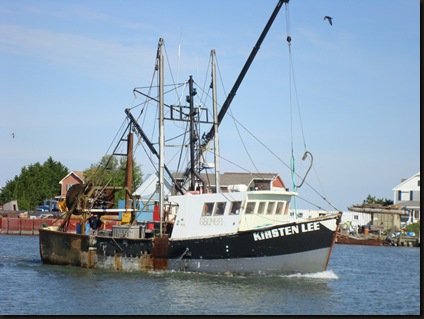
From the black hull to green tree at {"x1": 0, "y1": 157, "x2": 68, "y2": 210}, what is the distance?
211 ft

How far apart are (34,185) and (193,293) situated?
73508mm

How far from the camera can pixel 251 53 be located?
5159cm

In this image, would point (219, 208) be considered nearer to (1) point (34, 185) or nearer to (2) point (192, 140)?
(2) point (192, 140)

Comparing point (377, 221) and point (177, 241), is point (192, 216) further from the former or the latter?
point (377, 221)

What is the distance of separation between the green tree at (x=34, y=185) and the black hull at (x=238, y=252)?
211 feet

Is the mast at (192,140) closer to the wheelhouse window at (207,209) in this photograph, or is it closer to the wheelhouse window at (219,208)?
the wheelhouse window at (207,209)

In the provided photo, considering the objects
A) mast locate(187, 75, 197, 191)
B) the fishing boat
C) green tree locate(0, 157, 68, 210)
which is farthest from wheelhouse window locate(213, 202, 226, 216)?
green tree locate(0, 157, 68, 210)

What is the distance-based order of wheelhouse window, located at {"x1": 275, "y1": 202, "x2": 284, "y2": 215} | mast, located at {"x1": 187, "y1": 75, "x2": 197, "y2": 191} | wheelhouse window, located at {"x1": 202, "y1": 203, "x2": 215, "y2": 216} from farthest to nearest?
mast, located at {"x1": 187, "y1": 75, "x2": 197, "y2": 191}, wheelhouse window, located at {"x1": 275, "y1": 202, "x2": 284, "y2": 215}, wheelhouse window, located at {"x1": 202, "y1": 203, "x2": 215, "y2": 216}

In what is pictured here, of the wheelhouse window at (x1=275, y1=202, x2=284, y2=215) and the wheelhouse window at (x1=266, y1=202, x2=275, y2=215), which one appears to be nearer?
the wheelhouse window at (x1=266, y1=202, x2=275, y2=215)

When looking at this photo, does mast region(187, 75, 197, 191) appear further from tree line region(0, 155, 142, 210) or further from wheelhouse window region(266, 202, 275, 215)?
tree line region(0, 155, 142, 210)

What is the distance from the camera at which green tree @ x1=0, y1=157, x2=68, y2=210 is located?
97750 mm

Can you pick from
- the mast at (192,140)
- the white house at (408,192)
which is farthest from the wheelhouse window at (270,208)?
the white house at (408,192)

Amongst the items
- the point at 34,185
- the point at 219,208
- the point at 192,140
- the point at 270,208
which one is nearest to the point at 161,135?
the point at 192,140

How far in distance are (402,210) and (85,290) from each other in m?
55.1
